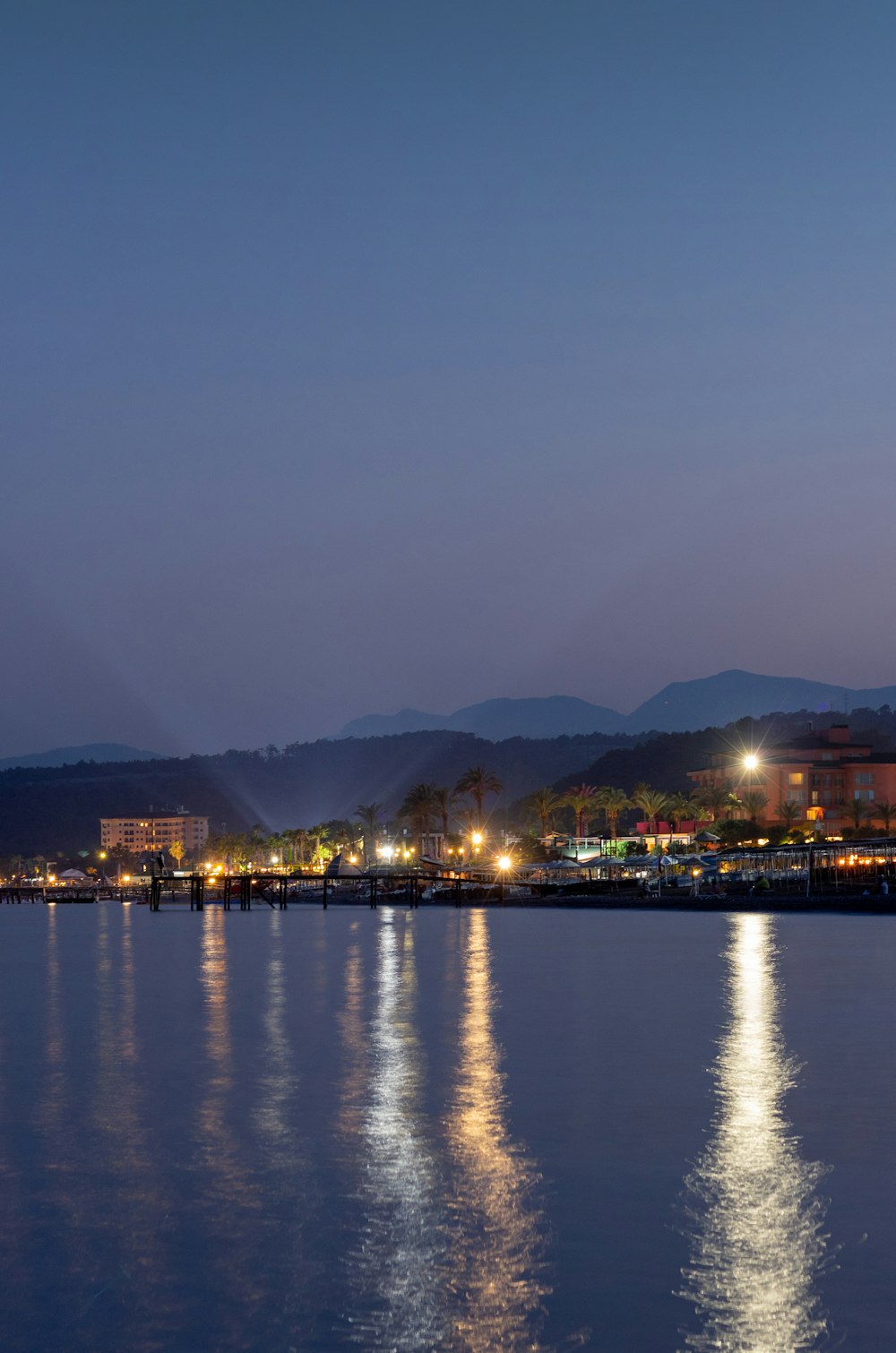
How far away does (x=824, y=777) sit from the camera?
158 meters

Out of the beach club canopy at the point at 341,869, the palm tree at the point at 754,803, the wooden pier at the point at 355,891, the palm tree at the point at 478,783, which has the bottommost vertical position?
the wooden pier at the point at 355,891

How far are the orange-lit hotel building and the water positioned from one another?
111 meters

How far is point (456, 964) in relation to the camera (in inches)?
2409

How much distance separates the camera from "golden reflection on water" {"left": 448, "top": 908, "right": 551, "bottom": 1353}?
13.6 m

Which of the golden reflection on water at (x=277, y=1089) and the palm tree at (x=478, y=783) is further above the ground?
the palm tree at (x=478, y=783)

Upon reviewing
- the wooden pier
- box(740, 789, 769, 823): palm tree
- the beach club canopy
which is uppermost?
box(740, 789, 769, 823): palm tree

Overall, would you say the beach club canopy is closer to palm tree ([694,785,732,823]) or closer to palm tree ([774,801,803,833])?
palm tree ([694,785,732,823])

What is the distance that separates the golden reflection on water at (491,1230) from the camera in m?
13.6

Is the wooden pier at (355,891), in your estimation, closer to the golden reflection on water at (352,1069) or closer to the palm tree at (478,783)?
the palm tree at (478,783)

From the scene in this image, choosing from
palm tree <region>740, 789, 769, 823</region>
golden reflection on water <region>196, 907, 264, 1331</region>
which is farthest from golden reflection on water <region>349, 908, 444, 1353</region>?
palm tree <region>740, 789, 769, 823</region>

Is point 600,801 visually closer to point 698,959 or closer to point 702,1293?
point 698,959

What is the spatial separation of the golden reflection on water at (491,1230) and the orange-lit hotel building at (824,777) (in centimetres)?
13294

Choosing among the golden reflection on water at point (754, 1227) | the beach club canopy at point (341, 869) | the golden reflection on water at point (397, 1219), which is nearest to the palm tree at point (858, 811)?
the beach club canopy at point (341, 869)

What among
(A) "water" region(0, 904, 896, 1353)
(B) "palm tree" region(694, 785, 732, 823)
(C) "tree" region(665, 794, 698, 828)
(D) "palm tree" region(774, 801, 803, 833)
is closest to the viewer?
(A) "water" region(0, 904, 896, 1353)
